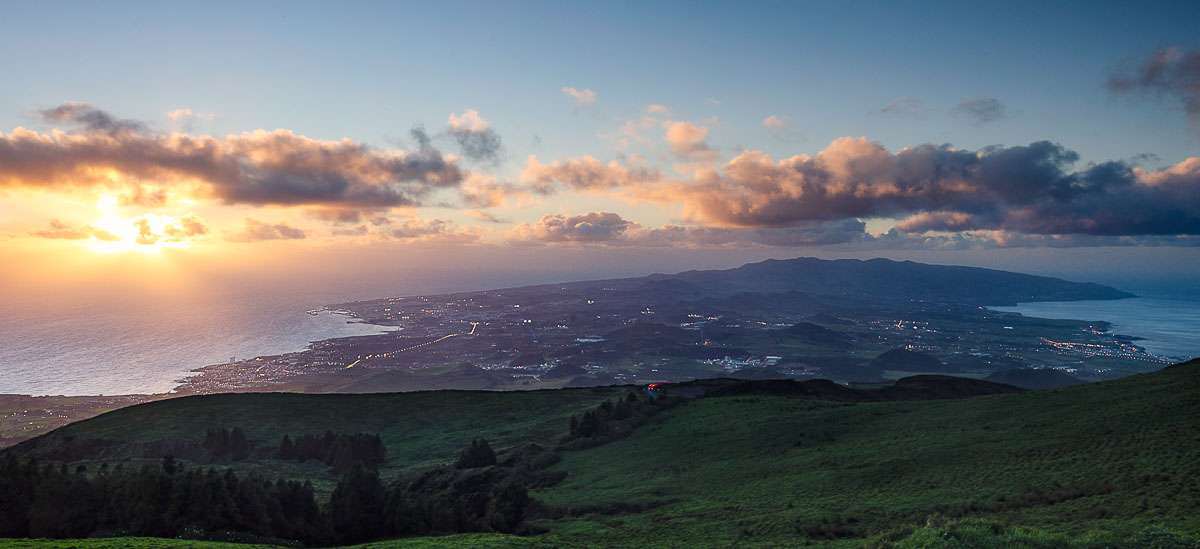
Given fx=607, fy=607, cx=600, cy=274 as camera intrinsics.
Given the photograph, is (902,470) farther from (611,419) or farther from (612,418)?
(612,418)

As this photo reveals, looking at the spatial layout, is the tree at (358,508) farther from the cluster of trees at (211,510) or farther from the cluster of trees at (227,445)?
the cluster of trees at (227,445)

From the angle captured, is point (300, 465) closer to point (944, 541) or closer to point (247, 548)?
point (247, 548)

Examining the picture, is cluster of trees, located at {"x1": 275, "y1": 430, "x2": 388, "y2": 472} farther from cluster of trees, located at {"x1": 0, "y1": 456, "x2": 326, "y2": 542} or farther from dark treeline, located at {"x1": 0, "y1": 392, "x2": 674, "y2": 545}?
cluster of trees, located at {"x1": 0, "y1": 456, "x2": 326, "y2": 542}

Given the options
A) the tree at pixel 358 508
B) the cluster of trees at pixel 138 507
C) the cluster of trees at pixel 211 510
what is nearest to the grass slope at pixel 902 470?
the cluster of trees at pixel 211 510

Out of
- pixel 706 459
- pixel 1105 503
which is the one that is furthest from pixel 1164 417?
pixel 706 459

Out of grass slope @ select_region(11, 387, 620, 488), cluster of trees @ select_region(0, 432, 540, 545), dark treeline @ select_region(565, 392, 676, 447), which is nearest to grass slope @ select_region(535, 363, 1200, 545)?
dark treeline @ select_region(565, 392, 676, 447)

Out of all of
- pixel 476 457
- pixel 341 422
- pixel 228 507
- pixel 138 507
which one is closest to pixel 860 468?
pixel 476 457
